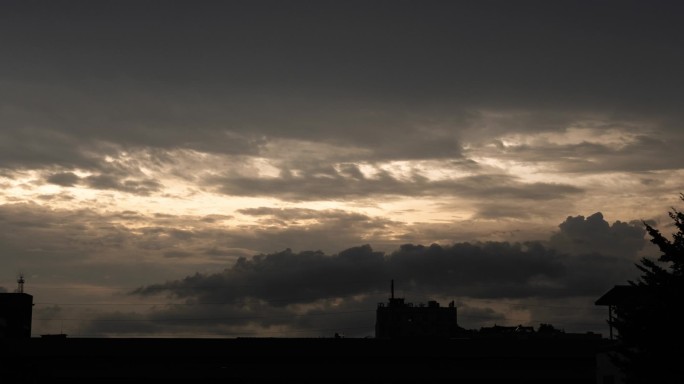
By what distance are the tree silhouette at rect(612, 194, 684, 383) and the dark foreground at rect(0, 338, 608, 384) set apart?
41.9 metres

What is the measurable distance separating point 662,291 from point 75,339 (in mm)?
62305

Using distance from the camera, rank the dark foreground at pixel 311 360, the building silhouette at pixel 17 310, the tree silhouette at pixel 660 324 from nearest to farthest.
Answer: the tree silhouette at pixel 660 324
the dark foreground at pixel 311 360
the building silhouette at pixel 17 310

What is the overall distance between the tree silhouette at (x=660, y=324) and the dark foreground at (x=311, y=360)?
137ft

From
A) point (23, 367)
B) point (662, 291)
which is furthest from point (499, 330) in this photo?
point (662, 291)

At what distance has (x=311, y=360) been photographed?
8750 centimetres

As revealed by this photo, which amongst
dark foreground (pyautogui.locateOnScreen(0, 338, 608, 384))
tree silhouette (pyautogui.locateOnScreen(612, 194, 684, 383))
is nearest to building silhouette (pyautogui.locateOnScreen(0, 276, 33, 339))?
dark foreground (pyautogui.locateOnScreen(0, 338, 608, 384))

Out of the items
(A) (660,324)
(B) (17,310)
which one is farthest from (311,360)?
(B) (17,310)

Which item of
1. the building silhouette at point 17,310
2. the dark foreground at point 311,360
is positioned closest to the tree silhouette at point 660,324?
the dark foreground at point 311,360

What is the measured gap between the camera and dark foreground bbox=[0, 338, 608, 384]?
8433 cm

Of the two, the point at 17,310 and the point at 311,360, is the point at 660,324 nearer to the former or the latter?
the point at 311,360

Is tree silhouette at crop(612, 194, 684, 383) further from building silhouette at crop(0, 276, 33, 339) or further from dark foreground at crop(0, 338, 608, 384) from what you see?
building silhouette at crop(0, 276, 33, 339)

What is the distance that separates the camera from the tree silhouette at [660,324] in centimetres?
4044

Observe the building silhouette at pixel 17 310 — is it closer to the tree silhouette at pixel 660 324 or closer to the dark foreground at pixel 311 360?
the dark foreground at pixel 311 360

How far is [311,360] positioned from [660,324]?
50.5 metres
